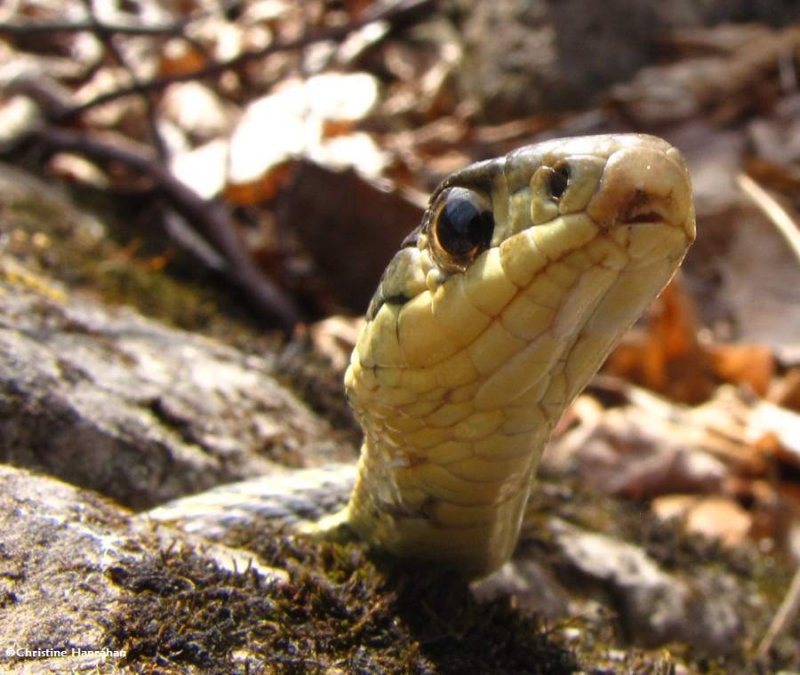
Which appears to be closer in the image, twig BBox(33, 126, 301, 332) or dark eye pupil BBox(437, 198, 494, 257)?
dark eye pupil BBox(437, 198, 494, 257)

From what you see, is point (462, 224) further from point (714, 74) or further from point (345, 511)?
point (714, 74)

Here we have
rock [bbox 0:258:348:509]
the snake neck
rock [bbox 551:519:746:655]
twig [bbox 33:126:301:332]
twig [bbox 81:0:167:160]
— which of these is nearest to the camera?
the snake neck

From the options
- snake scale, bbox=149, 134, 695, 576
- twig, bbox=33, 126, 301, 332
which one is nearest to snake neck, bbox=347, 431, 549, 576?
snake scale, bbox=149, 134, 695, 576

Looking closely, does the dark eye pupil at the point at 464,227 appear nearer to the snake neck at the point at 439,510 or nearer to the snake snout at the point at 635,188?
the snake snout at the point at 635,188

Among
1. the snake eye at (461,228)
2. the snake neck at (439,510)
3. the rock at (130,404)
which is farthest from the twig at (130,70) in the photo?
the snake eye at (461,228)

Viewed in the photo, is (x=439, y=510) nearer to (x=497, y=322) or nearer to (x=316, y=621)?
(x=316, y=621)

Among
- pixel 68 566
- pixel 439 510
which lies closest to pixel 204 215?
pixel 439 510

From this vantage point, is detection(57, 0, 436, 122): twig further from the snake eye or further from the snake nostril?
the snake nostril
